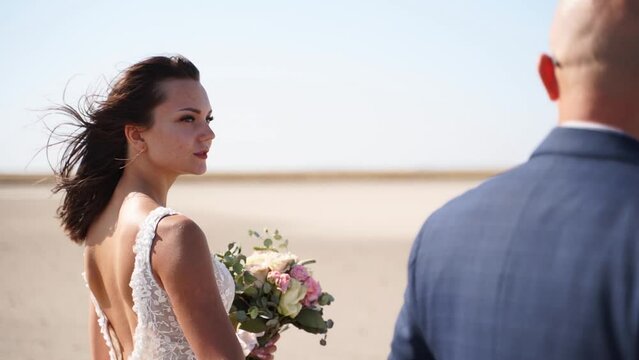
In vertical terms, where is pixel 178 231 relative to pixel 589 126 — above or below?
below

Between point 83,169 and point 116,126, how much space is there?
28 centimetres

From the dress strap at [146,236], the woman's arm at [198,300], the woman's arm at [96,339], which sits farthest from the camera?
the woman's arm at [96,339]

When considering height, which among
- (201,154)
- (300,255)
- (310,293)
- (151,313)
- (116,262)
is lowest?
(300,255)

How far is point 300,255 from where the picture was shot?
20812 millimetres

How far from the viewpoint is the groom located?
5.15ft

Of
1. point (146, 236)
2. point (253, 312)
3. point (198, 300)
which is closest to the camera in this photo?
point (198, 300)

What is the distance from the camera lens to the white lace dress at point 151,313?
3.04 metres

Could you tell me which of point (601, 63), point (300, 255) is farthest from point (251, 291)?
point (300, 255)

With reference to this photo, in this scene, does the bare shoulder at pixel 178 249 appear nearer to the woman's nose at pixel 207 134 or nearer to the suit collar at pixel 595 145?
the woman's nose at pixel 207 134

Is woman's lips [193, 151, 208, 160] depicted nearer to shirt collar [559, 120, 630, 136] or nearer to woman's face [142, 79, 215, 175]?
woman's face [142, 79, 215, 175]

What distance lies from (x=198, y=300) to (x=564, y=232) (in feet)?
5.07

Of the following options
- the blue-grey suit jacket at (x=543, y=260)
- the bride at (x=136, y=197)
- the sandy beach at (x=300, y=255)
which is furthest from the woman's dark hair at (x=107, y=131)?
the sandy beach at (x=300, y=255)

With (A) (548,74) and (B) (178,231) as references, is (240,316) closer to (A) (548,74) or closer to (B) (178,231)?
(B) (178,231)

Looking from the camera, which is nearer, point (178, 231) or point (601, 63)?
point (601, 63)
